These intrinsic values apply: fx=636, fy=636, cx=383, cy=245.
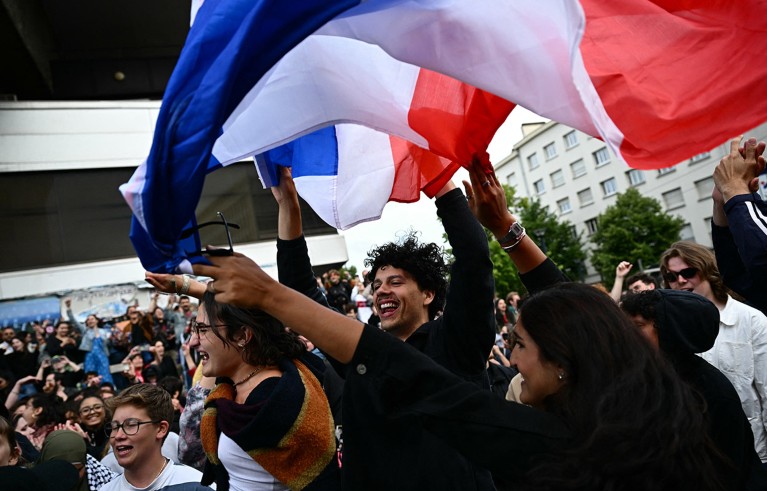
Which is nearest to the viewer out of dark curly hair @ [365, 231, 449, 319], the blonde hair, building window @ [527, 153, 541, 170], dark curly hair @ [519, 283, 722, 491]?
dark curly hair @ [519, 283, 722, 491]

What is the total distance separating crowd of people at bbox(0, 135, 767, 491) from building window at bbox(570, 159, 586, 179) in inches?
2122

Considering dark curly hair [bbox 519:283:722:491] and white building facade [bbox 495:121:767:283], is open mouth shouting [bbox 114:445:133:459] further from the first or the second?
white building facade [bbox 495:121:767:283]

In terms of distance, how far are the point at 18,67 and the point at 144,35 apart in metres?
4.79

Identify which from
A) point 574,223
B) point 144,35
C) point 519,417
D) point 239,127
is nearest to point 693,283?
point 519,417

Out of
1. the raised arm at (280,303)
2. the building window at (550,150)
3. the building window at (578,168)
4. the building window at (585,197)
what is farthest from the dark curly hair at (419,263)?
the building window at (550,150)

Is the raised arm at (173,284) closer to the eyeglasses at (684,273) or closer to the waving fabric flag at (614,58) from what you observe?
the waving fabric flag at (614,58)

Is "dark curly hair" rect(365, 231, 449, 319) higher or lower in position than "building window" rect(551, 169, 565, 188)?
lower

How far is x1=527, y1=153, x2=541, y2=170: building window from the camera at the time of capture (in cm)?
6103

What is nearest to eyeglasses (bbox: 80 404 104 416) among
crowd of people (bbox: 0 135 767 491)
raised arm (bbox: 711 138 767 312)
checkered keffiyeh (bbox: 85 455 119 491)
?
crowd of people (bbox: 0 135 767 491)

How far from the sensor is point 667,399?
5.13ft

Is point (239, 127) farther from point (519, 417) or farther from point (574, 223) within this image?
point (574, 223)

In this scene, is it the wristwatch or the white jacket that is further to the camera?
the white jacket

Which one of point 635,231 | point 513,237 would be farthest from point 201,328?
point 635,231

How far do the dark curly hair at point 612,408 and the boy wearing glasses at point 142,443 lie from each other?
2146 millimetres
